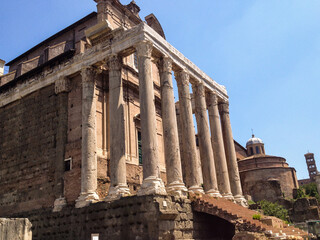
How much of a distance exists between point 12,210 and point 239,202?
43.5ft

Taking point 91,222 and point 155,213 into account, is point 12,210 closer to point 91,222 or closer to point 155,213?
point 91,222

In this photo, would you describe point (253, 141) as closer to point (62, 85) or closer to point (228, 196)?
point (228, 196)

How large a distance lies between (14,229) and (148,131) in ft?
29.0

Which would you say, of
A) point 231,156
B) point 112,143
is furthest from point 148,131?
point 231,156

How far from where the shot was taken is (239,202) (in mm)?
19891

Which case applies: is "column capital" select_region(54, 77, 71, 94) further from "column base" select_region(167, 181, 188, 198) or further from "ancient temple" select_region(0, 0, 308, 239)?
"column base" select_region(167, 181, 188, 198)

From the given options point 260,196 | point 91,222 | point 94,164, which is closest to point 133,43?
point 94,164

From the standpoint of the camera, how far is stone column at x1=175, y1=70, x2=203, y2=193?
16.3m

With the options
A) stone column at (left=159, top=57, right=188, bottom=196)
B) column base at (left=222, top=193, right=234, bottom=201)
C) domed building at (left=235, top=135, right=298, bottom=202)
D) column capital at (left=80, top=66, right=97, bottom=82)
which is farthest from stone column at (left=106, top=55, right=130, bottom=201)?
domed building at (left=235, top=135, right=298, bottom=202)

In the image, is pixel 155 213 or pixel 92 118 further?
pixel 92 118

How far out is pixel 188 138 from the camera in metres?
16.9

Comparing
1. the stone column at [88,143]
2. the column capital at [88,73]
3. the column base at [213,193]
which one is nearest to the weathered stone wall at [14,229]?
the stone column at [88,143]

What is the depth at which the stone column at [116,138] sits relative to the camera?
46.9 feet

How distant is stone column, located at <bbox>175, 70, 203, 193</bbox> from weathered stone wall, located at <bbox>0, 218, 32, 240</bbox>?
10.9 metres
